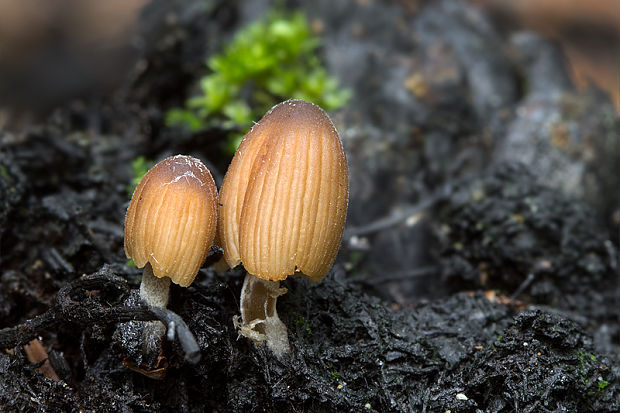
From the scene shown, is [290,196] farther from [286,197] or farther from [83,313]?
[83,313]

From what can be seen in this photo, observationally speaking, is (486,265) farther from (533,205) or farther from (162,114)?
(162,114)

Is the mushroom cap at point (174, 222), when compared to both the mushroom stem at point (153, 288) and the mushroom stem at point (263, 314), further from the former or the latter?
the mushroom stem at point (263, 314)

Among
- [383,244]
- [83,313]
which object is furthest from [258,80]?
[83,313]

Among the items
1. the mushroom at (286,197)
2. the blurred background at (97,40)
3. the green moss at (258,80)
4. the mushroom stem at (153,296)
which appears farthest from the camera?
the blurred background at (97,40)

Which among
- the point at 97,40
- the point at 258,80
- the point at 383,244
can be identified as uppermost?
the point at 97,40

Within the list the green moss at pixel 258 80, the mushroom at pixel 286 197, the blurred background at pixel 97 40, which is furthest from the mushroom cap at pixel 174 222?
the blurred background at pixel 97 40

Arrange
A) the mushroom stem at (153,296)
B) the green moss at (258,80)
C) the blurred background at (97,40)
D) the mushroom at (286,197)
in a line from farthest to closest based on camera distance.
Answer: the blurred background at (97,40)
the green moss at (258,80)
the mushroom stem at (153,296)
the mushroom at (286,197)
